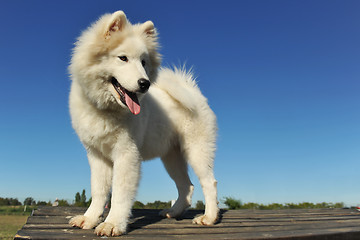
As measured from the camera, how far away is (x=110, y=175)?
12.4 ft

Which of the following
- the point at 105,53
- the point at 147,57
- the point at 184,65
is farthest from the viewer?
the point at 184,65

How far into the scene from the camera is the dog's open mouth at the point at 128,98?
3.21 meters

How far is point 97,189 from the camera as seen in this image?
11.9ft

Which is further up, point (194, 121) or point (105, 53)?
point (105, 53)

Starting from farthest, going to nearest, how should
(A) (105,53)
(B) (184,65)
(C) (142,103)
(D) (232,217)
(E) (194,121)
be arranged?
(B) (184,65) < (D) (232,217) < (E) (194,121) < (C) (142,103) < (A) (105,53)

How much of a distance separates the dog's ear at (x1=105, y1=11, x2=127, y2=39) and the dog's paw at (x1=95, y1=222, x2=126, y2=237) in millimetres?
2166

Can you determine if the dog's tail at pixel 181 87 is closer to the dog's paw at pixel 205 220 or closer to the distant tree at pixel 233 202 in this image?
the dog's paw at pixel 205 220

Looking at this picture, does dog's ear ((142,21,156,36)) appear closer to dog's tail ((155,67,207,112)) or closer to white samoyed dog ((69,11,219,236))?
white samoyed dog ((69,11,219,236))

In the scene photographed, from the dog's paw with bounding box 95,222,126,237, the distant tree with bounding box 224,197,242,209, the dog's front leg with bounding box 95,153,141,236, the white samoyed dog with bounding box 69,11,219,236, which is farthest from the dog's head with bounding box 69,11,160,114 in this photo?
the distant tree with bounding box 224,197,242,209

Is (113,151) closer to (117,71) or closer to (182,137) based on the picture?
(117,71)

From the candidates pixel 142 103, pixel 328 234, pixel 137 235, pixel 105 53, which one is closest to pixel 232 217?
pixel 328 234

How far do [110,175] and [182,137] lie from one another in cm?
137

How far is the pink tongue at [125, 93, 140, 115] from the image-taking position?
3.20m

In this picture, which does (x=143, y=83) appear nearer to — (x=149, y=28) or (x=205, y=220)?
(x=149, y=28)
